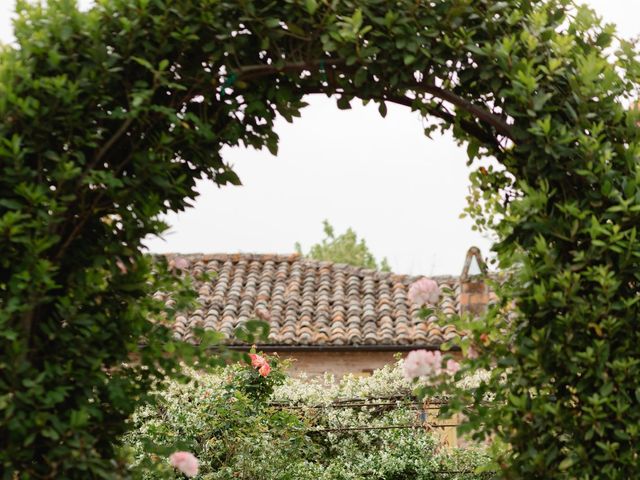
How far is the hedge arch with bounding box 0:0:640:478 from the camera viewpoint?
3158mm

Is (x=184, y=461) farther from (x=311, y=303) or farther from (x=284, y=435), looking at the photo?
(x=311, y=303)

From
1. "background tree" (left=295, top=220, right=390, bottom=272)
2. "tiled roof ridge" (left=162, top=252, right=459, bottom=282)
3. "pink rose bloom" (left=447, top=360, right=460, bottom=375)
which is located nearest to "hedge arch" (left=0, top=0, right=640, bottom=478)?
"pink rose bloom" (left=447, top=360, right=460, bottom=375)

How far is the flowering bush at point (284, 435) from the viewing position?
7160 millimetres

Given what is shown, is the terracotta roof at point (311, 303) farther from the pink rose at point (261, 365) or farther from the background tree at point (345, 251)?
the background tree at point (345, 251)

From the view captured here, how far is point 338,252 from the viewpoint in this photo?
140 ft

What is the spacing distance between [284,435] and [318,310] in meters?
9.94

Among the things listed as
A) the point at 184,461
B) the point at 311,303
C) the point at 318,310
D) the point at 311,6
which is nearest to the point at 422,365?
the point at 184,461

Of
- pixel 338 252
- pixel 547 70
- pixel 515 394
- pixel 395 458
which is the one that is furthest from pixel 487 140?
pixel 338 252

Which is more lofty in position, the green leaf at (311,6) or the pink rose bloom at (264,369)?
the green leaf at (311,6)

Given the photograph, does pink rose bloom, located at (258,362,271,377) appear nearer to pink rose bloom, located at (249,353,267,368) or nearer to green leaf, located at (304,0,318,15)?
pink rose bloom, located at (249,353,267,368)

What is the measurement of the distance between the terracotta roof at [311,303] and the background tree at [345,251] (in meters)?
22.2

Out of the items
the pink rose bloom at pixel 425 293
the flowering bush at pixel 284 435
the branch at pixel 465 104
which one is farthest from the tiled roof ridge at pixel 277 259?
the branch at pixel 465 104

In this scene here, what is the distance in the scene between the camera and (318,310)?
17.4 m

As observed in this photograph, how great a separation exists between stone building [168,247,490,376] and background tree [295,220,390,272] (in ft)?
73.8
